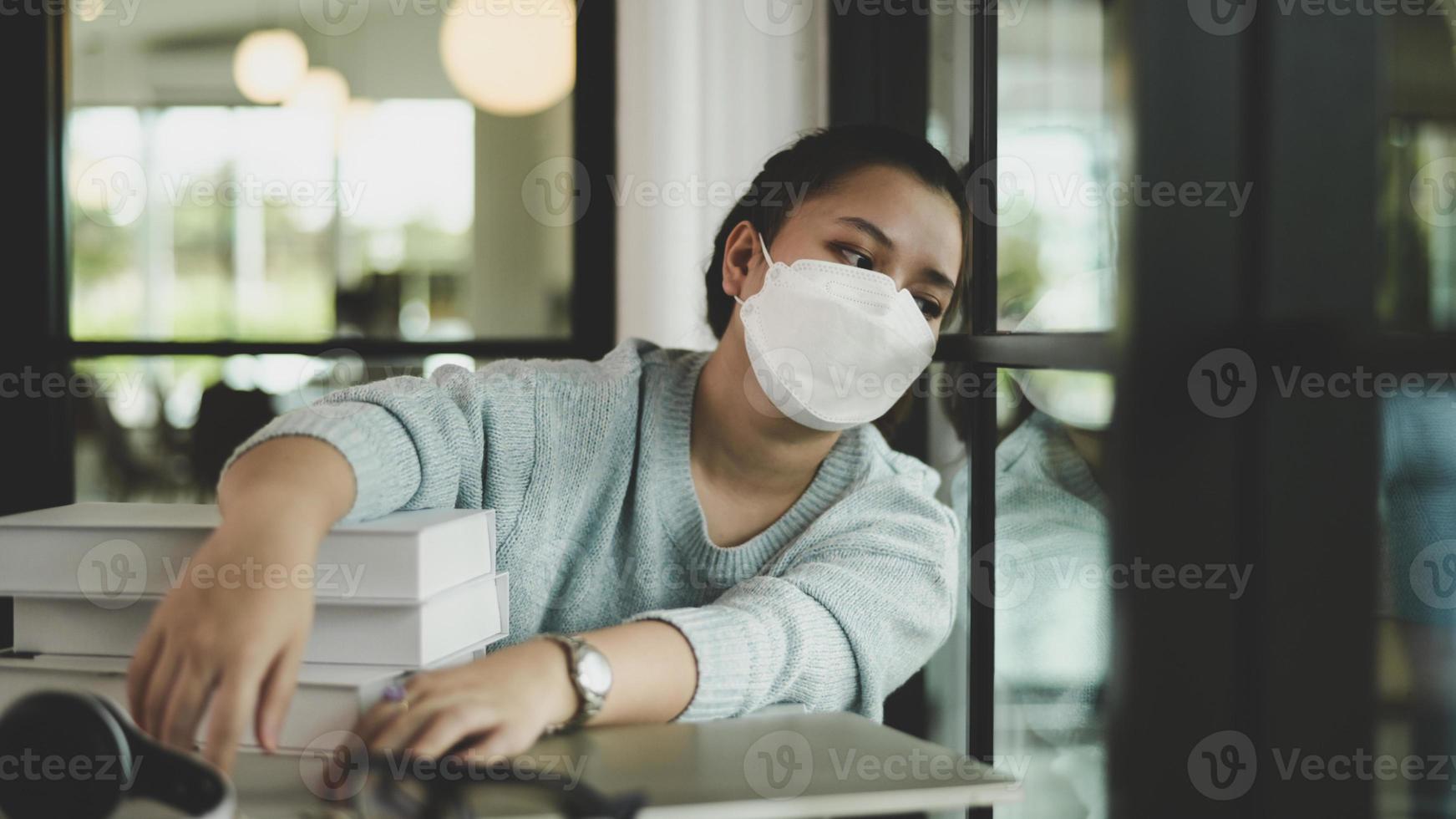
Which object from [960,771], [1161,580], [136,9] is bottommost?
[960,771]

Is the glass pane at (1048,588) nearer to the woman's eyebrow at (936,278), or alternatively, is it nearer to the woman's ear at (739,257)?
the woman's eyebrow at (936,278)

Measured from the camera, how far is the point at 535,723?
728 mm

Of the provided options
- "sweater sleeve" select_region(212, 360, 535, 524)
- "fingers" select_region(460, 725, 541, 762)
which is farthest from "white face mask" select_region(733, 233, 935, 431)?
"fingers" select_region(460, 725, 541, 762)

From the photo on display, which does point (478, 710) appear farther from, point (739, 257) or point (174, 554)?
point (739, 257)

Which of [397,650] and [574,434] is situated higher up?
[574,434]

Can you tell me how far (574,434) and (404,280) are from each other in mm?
1105

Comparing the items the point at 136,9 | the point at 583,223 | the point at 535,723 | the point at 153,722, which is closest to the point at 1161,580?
the point at 535,723

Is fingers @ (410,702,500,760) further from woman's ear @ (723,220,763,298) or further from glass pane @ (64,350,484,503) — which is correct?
glass pane @ (64,350,484,503)

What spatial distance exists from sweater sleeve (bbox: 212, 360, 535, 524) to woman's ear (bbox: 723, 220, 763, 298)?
0.76 ft

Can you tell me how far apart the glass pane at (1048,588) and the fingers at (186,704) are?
0.62 m

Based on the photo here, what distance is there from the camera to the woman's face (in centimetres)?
111

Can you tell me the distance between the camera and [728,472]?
47.3 inches

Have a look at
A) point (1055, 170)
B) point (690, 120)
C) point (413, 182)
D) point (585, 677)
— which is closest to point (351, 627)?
point (585, 677)

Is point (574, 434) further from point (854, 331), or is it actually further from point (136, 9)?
point (136, 9)
